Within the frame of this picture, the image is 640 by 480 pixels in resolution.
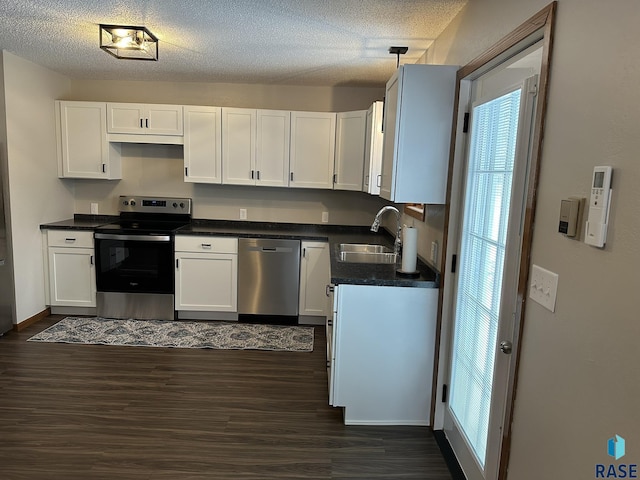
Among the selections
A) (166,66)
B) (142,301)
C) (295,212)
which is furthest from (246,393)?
(166,66)

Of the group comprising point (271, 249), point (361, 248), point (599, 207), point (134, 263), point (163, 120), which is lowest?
point (134, 263)

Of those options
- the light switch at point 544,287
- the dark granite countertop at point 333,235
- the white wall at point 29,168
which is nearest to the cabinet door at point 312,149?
the dark granite countertop at point 333,235

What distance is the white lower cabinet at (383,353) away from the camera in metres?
2.47

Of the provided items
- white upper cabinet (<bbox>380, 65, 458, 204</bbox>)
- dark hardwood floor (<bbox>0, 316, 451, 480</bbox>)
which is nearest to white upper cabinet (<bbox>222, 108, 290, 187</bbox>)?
dark hardwood floor (<bbox>0, 316, 451, 480</bbox>)

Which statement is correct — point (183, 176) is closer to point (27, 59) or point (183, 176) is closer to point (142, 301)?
point (142, 301)

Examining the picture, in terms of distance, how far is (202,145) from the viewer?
4246mm

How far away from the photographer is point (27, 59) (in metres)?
3.78

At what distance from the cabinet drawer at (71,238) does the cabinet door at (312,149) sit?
2.00 m

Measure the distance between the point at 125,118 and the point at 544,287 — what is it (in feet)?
13.5

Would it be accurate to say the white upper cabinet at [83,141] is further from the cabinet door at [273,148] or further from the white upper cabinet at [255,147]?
the cabinet door at [273,148]

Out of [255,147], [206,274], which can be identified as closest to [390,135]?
[255,147]

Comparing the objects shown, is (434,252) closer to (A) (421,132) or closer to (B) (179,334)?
(A) (421,132)

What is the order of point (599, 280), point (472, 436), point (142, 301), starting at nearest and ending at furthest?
point (599, 280)
point (472, 436)
point (142, 301)

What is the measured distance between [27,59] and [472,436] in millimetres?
4506
